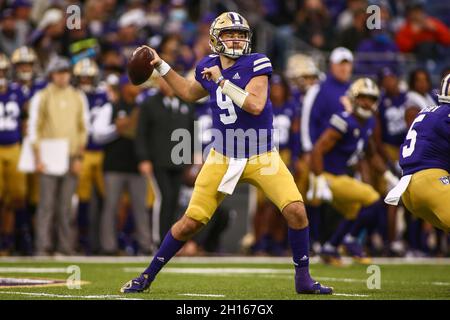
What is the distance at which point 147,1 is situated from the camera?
16641 mm

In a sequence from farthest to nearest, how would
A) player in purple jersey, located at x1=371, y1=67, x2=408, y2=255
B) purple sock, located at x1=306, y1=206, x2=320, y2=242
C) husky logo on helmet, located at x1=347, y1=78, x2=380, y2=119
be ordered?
player in purple jersey, located at x1=371, y1=67, x2=408, y2=255 → purple sock, located at x1=306, y1=206, x2=320, y2=242 → husky logo on helmet, located at x1=347, y1=78, x2=380, y2=119

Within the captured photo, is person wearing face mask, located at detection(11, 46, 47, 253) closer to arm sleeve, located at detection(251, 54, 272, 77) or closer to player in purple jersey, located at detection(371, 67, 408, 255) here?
player in purple jersey, located at detection(371, 67, 408, 255)

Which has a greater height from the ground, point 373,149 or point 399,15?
point 399,15

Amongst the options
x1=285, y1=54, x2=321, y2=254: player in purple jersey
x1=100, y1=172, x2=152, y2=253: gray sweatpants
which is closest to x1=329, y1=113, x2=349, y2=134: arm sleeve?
x1=285, y1=54, x2=321, y2=254: player in purple jersey

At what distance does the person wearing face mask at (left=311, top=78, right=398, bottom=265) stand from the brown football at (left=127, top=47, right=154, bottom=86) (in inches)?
137

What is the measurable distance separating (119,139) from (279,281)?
456 cm

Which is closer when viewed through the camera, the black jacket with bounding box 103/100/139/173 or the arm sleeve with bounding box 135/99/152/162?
the arm sleeve with bounding box 135/99/152/162

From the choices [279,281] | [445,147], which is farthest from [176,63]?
[445,147]

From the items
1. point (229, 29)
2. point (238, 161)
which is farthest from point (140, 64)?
point (238, 161)

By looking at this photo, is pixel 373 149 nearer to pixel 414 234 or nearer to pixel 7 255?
pixel 414 234

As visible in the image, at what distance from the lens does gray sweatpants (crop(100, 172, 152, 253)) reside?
41.0 ft

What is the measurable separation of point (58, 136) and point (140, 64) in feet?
16.4

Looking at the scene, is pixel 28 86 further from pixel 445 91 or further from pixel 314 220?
pixel 445 91

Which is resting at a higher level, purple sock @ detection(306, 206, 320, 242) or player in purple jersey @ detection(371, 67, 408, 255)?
player in purple jersey @ detection(371, 67, 408, 255)
